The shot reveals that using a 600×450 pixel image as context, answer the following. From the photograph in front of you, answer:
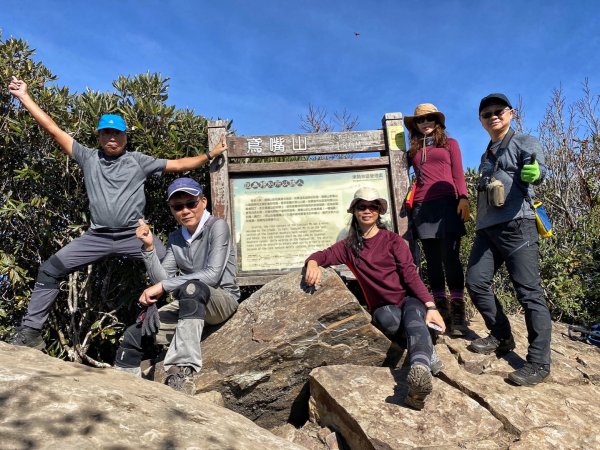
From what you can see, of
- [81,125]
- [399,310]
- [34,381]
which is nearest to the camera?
[34,381]

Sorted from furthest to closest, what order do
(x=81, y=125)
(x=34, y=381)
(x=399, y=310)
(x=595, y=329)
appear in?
(x=595, y=329)
(x=81, y=125)
(x=399, y=310)
(x=34, y=381)

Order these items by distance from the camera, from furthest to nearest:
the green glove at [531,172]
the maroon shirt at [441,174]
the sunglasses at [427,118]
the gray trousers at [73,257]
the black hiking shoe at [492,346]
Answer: the sunglasses at [427,118] → the maroon shirt at [441,174] → the gray trousers at [73,257] → the black hiking shoe at [492,346] → the green glove at [531,172]

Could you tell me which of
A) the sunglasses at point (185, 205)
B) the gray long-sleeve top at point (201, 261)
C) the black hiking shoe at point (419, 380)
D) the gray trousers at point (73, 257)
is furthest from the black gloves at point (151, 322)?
the black hiking shoe at point (419, 380)

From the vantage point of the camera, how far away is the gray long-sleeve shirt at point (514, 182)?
13.4ft

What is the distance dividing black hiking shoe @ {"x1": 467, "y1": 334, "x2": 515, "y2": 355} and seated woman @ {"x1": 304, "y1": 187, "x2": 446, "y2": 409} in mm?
739

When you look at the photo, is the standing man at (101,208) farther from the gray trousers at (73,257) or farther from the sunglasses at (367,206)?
the sunglasses at (367,206)

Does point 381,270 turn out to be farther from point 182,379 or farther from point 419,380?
point 182,379

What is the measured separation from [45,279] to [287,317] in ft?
8.31

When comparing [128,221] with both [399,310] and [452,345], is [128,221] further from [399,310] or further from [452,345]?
[452,345]

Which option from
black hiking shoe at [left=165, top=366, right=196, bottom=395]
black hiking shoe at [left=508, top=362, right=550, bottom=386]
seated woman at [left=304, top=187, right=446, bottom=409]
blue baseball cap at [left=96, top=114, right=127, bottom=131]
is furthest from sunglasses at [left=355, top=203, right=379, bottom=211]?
blue baseball cap at [left=96, top=114, right=127, bottom=131]

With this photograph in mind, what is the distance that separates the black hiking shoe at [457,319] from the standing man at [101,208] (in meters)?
3.24

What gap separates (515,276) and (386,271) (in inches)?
45.5

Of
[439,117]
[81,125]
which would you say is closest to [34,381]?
[81,125]

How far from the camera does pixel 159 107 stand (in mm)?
5758
